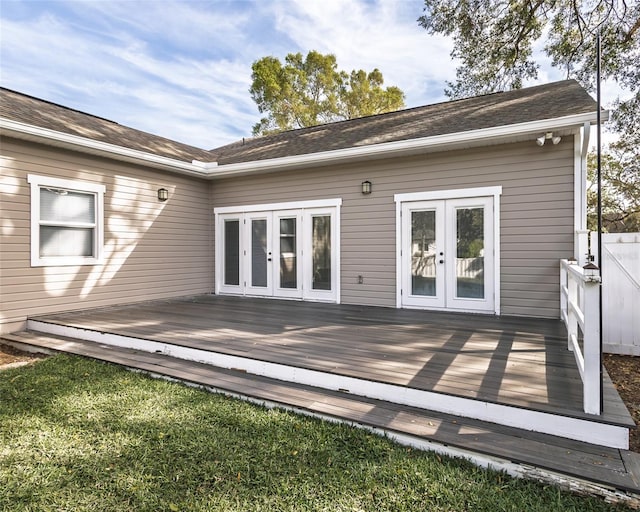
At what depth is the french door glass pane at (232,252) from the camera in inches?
314

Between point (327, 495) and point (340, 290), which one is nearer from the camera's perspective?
point (327, 495)

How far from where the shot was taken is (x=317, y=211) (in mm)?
7051

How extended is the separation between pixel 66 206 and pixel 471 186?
6059mm

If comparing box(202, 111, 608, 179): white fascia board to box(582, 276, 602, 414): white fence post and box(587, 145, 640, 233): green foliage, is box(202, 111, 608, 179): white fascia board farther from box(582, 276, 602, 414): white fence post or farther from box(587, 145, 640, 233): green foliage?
box(587, 145, 640, 233): green foliage

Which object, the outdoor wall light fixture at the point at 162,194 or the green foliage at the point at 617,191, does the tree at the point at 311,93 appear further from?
the outdoor wall light fixture at the point at 162,194

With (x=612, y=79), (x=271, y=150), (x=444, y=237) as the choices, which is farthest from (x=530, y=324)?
(x=612, y=79)

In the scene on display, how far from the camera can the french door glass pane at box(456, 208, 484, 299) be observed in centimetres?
573

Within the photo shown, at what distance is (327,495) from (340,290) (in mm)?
5029

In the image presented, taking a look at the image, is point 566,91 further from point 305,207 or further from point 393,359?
point 393,359

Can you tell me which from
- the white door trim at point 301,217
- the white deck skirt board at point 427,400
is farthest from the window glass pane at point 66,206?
the white deck skirt board at point 427,400

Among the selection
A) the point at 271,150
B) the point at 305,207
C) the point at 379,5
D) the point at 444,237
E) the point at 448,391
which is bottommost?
the point at 448,391

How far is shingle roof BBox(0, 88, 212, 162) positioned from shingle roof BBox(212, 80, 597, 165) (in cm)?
140

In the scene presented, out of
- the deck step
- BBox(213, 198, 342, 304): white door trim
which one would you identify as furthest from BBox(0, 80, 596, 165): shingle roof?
the deck step

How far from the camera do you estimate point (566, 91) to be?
6184mm
